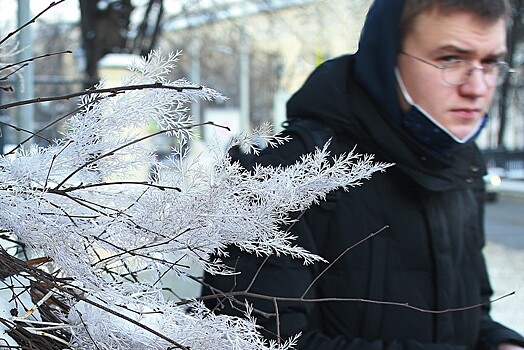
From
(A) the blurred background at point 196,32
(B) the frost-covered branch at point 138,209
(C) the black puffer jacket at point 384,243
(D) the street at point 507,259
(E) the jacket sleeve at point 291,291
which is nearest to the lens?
(B) the frost-covered branch at point 138,209

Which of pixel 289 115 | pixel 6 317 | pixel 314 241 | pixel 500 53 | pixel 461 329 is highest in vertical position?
pixel 500 53

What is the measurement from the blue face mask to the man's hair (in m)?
0.11

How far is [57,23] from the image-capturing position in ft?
38.7

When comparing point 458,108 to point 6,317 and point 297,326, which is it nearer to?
point 297,326

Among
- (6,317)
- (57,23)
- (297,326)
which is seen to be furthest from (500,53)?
(57,23)

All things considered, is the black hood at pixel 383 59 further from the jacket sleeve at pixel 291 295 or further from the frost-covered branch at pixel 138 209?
the frost-covered branch at pixel 138 209

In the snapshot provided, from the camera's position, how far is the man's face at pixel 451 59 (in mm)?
1554

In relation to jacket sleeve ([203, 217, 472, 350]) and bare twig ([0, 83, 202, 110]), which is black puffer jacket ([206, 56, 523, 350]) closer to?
jacket sleeve ([203, 217, 472, 350])

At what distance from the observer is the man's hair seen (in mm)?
1583

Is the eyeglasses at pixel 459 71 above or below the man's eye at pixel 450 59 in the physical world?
below

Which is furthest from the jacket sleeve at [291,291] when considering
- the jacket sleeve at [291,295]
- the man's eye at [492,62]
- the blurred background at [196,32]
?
the blurred background at [196,32]

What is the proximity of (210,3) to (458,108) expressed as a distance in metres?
10.1

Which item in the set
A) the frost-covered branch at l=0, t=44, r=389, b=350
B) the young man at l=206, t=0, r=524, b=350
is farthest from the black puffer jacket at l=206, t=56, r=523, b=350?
the frost-covered branch at l=0, t=44, r=389, b=350

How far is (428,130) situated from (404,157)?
2.9 inches
